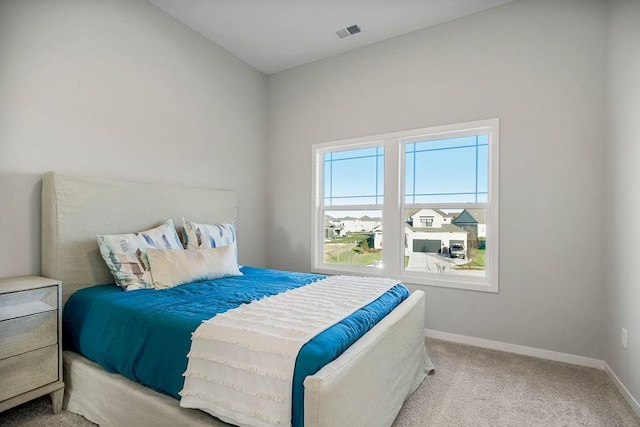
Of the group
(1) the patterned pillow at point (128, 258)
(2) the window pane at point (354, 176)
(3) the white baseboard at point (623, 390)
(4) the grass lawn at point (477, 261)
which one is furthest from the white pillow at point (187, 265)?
(3) the white baseboard at point (623, 390)

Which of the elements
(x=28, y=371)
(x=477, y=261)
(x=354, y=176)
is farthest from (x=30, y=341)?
(x=477, y=261)

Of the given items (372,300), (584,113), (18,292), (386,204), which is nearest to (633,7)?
(584,113)

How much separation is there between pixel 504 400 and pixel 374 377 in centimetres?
111

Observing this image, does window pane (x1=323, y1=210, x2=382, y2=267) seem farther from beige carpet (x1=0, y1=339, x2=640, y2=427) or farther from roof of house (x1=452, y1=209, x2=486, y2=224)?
beige carpet (x1=0, y1=339, x2=640, y2=427)

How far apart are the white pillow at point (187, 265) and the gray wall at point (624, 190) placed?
278cm

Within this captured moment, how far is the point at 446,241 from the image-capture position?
3111 millimetres

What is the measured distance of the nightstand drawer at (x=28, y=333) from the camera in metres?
1.62

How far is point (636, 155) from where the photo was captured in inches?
76.1

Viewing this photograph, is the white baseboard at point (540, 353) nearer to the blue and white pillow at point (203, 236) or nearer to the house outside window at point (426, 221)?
Answer: the house outside window at point (426, 221)

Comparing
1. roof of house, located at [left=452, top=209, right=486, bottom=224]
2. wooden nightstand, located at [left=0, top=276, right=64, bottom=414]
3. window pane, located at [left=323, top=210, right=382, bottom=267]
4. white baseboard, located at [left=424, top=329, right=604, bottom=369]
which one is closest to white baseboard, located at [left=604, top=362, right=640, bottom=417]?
white baseboard, located at [left=424, top=329, right=604, bottom=369]

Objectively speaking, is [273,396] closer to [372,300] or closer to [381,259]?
[372,300]

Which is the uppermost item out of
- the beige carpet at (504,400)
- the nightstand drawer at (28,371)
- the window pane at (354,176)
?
the window pane at (354,176)

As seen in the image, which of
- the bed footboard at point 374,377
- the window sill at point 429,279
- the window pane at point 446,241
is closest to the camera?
the bed footboard at point 374,377

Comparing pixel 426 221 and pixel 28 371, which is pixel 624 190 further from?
pixel 28 371
